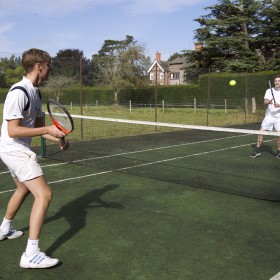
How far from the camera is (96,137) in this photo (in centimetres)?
1309

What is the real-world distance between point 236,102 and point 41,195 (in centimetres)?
2542

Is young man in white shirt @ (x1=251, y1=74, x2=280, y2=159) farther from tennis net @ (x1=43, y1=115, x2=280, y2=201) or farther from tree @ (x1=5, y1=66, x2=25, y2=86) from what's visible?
tree @ (x1=5, y1=66, x2=25, y2=86)

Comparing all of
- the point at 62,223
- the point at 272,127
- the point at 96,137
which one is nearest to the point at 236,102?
the point at 96,137

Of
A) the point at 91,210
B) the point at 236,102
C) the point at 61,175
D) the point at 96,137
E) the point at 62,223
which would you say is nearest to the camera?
the point at 62,223

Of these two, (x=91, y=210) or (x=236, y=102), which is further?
(x=236, y=102)

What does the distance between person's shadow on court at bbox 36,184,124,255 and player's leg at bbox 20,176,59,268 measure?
40cm

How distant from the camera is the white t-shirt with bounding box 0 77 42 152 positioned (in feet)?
10.1

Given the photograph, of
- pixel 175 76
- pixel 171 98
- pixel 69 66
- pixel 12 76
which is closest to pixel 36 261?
pixel 12 76

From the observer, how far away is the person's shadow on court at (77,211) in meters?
4.09

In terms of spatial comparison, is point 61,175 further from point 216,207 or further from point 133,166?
point 216,207

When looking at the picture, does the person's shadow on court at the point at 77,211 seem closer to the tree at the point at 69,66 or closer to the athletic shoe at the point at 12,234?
the athletic shoe at the point at 12,234

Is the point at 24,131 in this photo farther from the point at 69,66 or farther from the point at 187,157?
the point at 69,66

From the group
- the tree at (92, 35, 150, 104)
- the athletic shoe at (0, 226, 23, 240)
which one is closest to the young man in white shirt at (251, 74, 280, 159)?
the athletic shoe at (0, 226, 23, 240)

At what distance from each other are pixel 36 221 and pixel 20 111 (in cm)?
94
